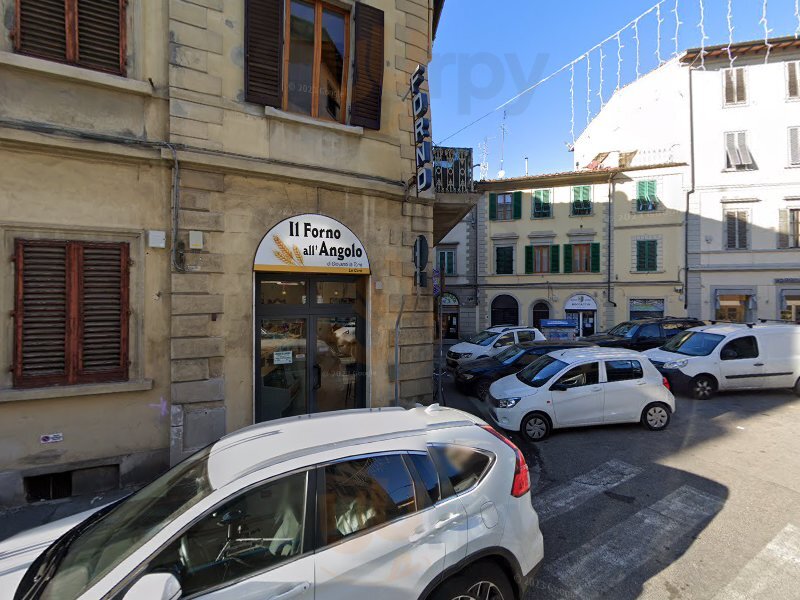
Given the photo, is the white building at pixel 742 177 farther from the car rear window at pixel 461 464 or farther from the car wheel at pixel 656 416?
the car rear window at pixel 461 464

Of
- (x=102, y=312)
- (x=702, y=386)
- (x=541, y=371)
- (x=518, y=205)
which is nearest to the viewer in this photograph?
(x=102, y=312)

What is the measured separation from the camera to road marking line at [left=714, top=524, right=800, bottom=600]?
10.3 feet

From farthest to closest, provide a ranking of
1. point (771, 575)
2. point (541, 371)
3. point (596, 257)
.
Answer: point (596, 257), point (541, 371), point (771, 575)

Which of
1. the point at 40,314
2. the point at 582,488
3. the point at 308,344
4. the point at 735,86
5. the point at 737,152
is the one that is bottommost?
→ the point at 582,488

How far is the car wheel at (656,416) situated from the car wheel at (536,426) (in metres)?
1.75

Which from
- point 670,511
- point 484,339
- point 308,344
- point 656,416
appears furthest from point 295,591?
point 484,339

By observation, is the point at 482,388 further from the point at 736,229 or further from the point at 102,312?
the point at 736,229

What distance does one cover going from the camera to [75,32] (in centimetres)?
515

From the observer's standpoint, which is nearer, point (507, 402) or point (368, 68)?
point (368, 68)

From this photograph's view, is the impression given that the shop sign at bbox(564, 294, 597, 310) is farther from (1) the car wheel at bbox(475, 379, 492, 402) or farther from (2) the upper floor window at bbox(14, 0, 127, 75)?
(2) the upper floor window at bbox(14, 0, 127, 75)

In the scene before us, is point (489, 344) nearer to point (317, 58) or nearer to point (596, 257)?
point (317, 58)

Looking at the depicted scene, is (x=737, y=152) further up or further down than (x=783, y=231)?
further up

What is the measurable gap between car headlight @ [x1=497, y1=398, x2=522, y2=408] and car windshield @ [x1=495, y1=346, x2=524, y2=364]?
3290 mm

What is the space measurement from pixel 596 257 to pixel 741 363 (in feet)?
54.7
